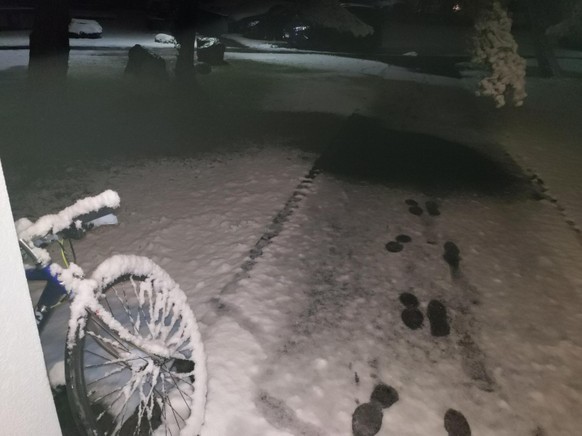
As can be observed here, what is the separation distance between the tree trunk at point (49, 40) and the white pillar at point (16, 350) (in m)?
6.14

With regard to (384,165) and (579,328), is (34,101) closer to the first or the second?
(384,165)

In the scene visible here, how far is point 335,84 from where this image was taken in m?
10.4

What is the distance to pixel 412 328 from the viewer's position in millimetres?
2936

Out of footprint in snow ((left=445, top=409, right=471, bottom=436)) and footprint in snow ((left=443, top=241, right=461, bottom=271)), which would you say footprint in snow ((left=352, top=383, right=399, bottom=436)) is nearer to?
footprint in snow ((left=445, top=409, right=471, bottom=436))

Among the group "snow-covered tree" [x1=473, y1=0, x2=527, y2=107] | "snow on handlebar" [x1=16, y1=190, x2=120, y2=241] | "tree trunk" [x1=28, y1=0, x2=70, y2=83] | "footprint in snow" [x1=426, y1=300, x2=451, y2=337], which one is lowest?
"footprint in snow" [x1=426, y1=300, x2=451, y2=337]

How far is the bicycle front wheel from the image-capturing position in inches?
69.0

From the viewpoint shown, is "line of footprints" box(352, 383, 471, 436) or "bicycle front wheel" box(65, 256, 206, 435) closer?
"bicycle front wheel" box(65, 256, 206, 435)

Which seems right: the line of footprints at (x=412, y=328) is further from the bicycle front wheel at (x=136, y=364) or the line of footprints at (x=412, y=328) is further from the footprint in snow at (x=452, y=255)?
the bicycle front wheel at (x=136, y=364)

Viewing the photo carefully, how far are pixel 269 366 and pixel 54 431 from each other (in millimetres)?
1269

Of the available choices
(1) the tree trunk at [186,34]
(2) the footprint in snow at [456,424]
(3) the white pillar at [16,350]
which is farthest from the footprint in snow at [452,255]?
(1) the tree trunk at [186,34]

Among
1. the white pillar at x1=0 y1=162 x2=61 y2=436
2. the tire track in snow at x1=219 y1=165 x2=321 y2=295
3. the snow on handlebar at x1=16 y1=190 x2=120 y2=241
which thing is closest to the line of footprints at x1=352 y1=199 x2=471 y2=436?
the tire track in snow at x1=219 y1=165 x2=321 y2=295

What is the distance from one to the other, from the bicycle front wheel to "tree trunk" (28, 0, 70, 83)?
5.40 m

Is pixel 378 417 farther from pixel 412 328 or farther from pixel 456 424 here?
pixel 412 328

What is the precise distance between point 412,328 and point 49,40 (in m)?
6.40
